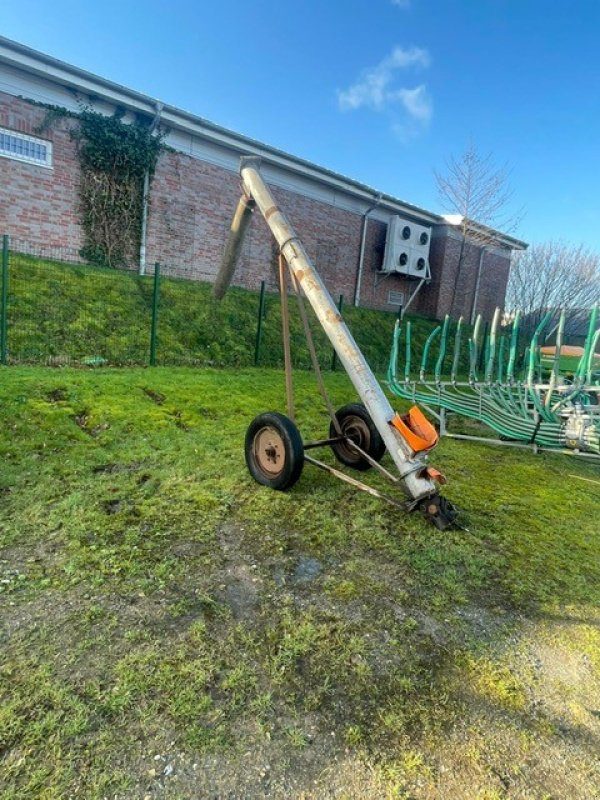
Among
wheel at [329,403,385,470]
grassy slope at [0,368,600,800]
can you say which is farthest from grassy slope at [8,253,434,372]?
wheel at [329,403,385,470]

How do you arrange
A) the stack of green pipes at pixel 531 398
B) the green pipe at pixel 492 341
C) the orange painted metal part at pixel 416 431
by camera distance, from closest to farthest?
the orange painted metal part at pixel 416 431, the stack of green pipes at pixel 531 398, the green pipe at pixel 492 341

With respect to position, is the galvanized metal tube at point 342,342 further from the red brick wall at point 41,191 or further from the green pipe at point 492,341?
the red brick wall at point 41,191

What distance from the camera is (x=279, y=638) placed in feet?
6.81

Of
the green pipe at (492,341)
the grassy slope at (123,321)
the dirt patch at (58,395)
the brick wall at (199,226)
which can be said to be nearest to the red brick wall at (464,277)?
the brick wall at (199,226)

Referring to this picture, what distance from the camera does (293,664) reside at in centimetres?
193

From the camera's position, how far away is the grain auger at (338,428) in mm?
3115

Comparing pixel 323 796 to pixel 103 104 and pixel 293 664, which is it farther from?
pixel 103 104

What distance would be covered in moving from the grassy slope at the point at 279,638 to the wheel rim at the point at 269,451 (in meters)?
0.19

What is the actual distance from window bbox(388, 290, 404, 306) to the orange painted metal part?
56.0ft

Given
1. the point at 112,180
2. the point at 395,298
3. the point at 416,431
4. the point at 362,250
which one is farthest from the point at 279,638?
the point at 395,298

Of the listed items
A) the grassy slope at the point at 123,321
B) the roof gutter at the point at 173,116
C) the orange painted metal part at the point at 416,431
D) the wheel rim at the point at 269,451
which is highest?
the roof gutter at the point at 173,116

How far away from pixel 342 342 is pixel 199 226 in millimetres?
11642

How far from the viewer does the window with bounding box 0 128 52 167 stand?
34.5ft

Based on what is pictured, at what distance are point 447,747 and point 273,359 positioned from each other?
9163 millimetres
